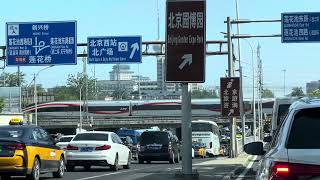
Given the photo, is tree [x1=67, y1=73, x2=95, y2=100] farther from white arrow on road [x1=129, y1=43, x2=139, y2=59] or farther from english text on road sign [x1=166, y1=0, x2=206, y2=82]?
english text on road sign [x1=166, y1=0, x2=206, y2=82]

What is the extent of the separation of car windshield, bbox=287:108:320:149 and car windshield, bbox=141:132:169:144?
29.2 metres

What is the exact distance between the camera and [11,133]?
17.3 m

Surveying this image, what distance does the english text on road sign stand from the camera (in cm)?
1487

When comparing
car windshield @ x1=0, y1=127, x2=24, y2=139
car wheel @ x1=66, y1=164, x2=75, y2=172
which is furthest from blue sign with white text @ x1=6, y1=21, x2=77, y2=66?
car windshield @ x1=0, y1=127, x2=24, y2=139

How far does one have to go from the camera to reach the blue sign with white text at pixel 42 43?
117 ft

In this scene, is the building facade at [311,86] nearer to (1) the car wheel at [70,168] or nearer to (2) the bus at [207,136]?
(2) the bus at [207,136]

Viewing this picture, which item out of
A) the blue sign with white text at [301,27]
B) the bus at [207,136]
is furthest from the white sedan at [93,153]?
the bus at [207,136]

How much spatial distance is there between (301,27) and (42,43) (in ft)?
46.5

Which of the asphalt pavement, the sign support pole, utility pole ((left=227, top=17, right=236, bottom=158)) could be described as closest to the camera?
the sign support pole

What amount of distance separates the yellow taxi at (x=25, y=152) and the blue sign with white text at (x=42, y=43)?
17.4 metres

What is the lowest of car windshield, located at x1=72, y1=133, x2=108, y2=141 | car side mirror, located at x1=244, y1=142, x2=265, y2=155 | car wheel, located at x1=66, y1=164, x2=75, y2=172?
car wheel, located at x1=66, y1=164, x2=75, y2=172

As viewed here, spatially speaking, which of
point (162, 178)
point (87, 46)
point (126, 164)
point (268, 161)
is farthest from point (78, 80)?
point (268, 161)

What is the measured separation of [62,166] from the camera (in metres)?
20.1

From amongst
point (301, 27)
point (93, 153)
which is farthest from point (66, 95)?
point (93, 153)
